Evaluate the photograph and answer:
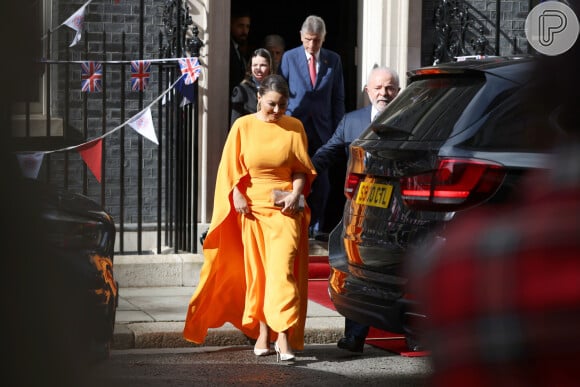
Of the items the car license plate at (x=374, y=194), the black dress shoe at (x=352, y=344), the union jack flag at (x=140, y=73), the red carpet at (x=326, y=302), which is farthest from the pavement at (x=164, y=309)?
the car license plate at (x=374, y=194)

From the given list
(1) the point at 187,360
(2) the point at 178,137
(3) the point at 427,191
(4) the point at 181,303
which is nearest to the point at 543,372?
(3) the point at 427,191

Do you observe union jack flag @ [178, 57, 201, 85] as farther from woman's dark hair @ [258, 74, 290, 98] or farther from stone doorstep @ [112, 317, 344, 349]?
stone doorstep @ [112, 317, 344, 349]

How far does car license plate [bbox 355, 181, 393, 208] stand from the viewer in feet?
20.1

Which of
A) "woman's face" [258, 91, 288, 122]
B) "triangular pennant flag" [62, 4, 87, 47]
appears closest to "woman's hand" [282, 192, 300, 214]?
"woman's face" [258, 91, 288, 122]

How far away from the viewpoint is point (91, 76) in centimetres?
1025

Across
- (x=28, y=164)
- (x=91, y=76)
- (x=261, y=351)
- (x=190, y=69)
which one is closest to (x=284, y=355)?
(x=261, y=351)

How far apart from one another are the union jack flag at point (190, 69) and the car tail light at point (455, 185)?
4515 millimetres

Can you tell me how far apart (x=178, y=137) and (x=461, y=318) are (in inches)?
361

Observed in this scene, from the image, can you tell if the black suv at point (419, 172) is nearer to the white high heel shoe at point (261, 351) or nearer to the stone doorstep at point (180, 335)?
the white high heel shoe at point (261, 351)

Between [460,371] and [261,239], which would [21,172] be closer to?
[460,371]

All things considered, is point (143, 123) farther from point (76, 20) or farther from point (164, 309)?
point (164, 309)

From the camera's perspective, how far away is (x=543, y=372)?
1.41 meters

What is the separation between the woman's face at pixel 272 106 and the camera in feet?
25.2

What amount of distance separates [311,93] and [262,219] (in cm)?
345
